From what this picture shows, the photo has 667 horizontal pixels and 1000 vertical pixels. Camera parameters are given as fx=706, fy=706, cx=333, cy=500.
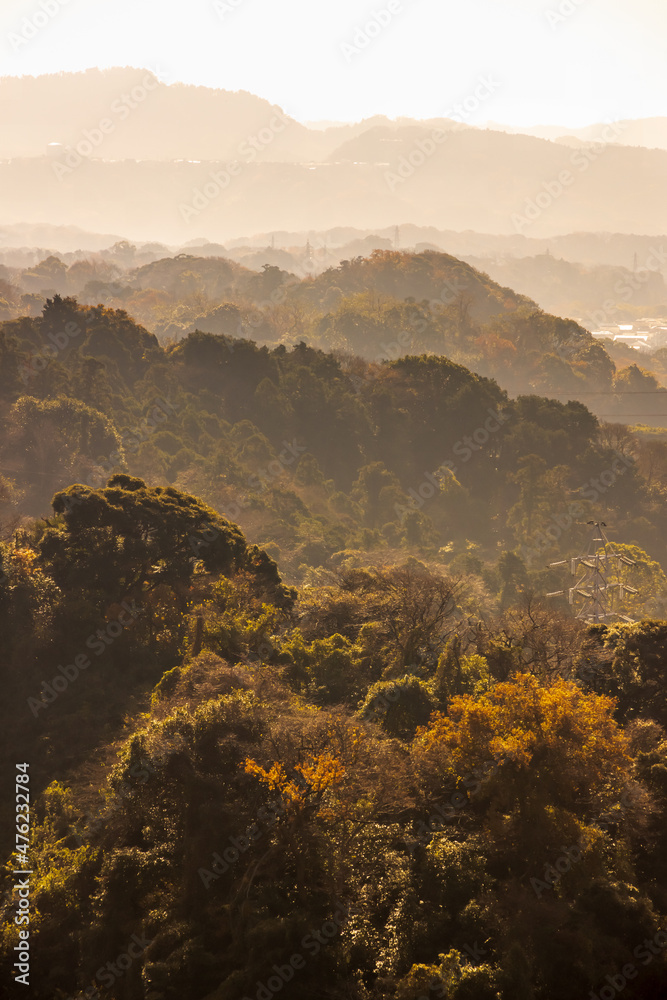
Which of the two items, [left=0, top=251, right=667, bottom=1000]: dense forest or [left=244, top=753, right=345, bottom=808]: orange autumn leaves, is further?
[left=244, top=753, right=345, bottom=808]: orange autumn leaves

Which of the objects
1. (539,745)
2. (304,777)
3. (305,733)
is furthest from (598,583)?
(304,777)

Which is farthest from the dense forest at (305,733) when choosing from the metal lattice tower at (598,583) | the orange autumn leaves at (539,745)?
the metal lattice tower at (598,583)

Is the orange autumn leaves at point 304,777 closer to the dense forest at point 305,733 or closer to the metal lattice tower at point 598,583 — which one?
the dense forest at point 305,733

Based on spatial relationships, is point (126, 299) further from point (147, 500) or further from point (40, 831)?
point (40, 831)

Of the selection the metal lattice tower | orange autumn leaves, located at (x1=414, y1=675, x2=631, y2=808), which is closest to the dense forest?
orange autumn leaves, located at (x1=414, y1=675, x2=631, y2=808)

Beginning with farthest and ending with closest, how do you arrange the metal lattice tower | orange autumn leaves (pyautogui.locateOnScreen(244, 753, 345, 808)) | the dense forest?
the metal lattice tower
orange autumn leaves (pyautogui.locateOnScreen(244, 753, 345, 808))
the dense forest

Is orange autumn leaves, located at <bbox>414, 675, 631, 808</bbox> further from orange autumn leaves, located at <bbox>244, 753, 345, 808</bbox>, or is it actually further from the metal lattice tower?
the metal lattice tower
